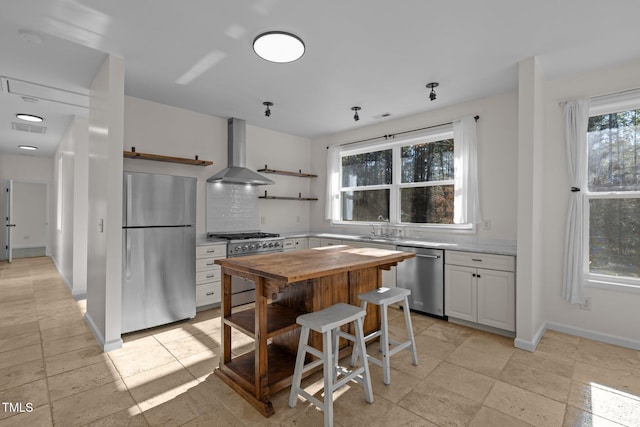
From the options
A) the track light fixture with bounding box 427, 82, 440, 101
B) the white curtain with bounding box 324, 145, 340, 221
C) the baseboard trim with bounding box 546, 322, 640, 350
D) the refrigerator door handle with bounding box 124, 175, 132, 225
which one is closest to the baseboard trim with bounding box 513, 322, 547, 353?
the baseboard trim with bounding box 546, 322, 640, 350

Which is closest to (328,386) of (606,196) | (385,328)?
(385,328)

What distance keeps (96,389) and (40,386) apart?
0.44 metres

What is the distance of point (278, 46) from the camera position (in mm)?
2516

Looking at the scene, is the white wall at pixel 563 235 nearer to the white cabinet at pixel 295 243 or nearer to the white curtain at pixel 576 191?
the white curtain at pixel 576 191

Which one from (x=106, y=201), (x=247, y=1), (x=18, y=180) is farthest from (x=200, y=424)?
(x=18, y=180)

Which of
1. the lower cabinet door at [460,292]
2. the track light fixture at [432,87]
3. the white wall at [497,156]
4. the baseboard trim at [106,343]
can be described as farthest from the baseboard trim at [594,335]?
the baseboard trim at [106,343]

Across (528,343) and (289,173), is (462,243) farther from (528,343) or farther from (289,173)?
(289,173)

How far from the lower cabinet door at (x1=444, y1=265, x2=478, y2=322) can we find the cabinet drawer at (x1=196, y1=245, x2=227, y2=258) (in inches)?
108

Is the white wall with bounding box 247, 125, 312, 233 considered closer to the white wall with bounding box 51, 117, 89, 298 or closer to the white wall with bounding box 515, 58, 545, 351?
the white wall with bounding box 51, 117, 89, 298

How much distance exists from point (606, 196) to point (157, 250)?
15.2 feet

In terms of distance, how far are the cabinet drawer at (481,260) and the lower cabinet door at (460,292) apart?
65mm

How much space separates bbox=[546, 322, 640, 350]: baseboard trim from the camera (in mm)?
2887

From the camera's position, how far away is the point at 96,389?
7.30 feet

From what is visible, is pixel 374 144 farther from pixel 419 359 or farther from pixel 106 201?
pixel 106 201
